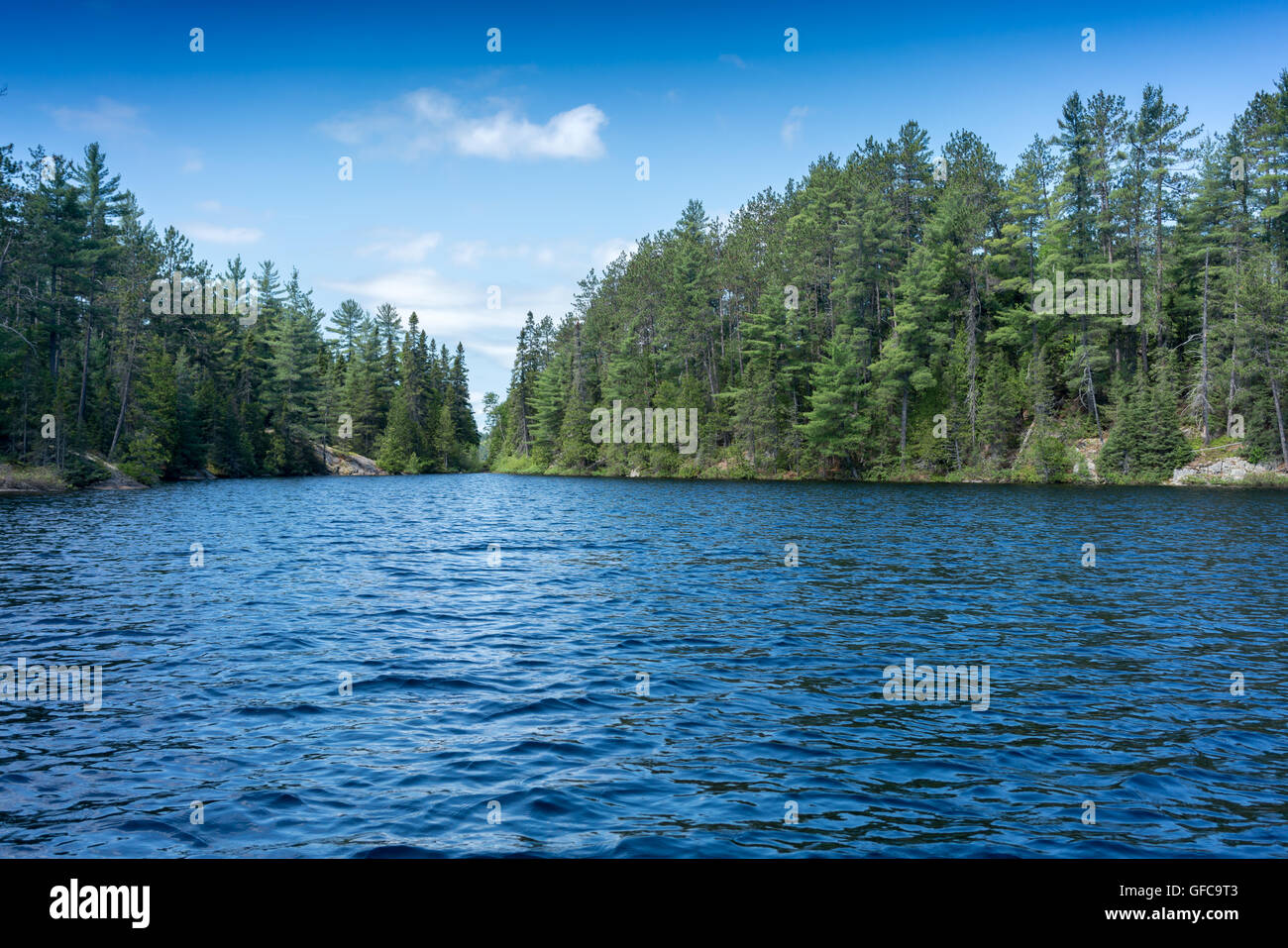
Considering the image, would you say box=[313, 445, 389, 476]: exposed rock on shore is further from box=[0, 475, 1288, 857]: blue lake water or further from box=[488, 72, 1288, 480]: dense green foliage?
box=[0, 475, 1288, 857]: blue lake water

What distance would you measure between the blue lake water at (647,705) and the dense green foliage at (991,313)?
1681 inches

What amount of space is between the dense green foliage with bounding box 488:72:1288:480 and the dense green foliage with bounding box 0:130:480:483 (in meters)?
50.2

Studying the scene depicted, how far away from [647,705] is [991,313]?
7809 centimetres

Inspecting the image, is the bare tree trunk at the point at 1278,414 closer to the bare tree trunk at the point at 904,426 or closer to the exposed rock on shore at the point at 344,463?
the bare tree trunk at the point at 904,426

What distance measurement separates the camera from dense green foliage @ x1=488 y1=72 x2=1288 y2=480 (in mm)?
63031

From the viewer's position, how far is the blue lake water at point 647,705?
748cm

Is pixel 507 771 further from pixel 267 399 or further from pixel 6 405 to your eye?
pixel 267 399

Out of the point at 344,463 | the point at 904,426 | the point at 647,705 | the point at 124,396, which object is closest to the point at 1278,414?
the point at 904,426

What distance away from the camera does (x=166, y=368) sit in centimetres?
7938

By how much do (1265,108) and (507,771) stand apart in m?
82.8

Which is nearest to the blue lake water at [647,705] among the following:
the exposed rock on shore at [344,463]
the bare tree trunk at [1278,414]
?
the bare tree trunk at [1278,414]

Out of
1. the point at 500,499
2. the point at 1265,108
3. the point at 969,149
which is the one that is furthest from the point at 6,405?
the point at 1265,108

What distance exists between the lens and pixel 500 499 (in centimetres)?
6091
